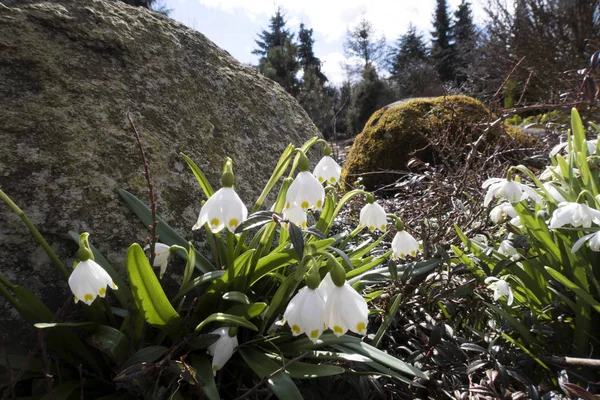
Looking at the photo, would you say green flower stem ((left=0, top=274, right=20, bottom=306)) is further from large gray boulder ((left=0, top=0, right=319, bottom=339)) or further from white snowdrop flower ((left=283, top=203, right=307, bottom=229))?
white snowdrop flower ((left=283, top=203, right=307, bottom=229))

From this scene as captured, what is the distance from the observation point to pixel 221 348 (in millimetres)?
1116

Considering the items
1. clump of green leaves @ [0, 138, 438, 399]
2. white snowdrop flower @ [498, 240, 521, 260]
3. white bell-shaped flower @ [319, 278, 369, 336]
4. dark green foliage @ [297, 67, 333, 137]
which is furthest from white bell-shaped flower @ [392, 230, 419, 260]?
dark green foliage @ [297, 67, 333, 137]

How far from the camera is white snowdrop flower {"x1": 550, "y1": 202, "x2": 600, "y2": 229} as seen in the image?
125cm

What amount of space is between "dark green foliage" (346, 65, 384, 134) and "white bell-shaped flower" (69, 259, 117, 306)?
646 inches

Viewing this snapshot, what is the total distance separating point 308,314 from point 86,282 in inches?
20.5

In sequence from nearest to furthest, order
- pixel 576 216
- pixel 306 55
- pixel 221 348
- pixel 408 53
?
pixel 221 348 < pixel 576 216 < pixel 306 55 < pixel 408 53

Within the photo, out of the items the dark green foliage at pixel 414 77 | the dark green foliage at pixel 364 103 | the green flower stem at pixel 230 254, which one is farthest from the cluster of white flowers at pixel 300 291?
the dark green foliage at pixel 364 103

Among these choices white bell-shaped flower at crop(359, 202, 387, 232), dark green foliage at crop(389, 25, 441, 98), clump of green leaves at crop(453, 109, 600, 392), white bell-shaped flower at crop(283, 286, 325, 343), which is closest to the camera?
white bell-shaped flower at crop(283, 286, 325, 343)

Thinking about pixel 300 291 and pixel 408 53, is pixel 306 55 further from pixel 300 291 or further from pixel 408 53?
pixel 408 53

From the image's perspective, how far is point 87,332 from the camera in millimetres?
1179

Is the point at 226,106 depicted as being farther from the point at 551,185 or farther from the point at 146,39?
the point at 551,185

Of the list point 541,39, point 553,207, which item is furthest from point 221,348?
point 541,39

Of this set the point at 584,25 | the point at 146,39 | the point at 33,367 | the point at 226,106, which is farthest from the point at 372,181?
the point at 584,25

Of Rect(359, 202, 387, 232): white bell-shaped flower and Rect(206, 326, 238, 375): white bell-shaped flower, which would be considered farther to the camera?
Rect(359, 202, 387, 232): white bell-shaped flower
